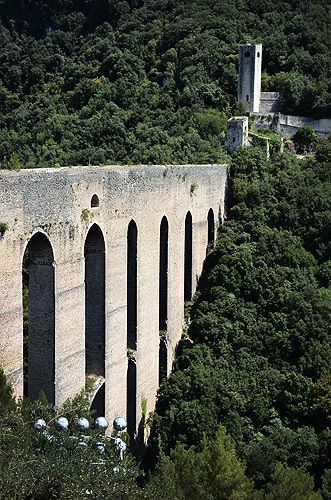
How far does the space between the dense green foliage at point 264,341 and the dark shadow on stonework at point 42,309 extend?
610 centimetres

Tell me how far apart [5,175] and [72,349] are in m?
4.82

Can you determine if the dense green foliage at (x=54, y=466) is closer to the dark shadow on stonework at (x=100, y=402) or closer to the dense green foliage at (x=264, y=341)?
the dark shadow on stonework at (x=100, y=402)

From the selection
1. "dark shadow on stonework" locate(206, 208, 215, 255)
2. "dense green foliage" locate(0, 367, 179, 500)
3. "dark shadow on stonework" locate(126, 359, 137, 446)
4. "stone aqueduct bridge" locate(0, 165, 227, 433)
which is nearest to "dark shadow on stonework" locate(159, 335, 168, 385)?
"stone aqueduct bridge" locate(0, 165, 227, 433)

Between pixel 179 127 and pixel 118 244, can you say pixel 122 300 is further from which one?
pixel 179 127

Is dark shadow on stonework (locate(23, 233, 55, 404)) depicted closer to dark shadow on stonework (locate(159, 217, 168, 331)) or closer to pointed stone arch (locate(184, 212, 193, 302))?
dark shadow on stonework (locate(159, 217, 168, 331))

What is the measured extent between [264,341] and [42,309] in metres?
10.8

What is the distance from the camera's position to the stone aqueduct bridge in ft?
49.5

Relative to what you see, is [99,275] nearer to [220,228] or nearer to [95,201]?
[95,201]

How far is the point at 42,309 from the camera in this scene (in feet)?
53.6

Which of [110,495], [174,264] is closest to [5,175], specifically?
[110,495]

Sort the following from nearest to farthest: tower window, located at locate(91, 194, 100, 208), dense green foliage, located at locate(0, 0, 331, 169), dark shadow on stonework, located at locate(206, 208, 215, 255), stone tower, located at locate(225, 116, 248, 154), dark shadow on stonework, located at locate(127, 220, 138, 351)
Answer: tower window, located at locate(91, 194, 100, 208), dark shadow on stonework, located at locate(127, 220, 138, 351), dark shadow on stonework, located at locate(206, 208, 215, 255), stone tower, located at locate(225, 116, 248, 154), dense green foliage, located at locate(0, 0, 331, 169)

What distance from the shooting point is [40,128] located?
42.8 metres

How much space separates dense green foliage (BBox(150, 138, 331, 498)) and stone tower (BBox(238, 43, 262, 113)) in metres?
14.3

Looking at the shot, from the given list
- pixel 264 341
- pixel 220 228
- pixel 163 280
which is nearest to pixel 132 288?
pixel 163 280
